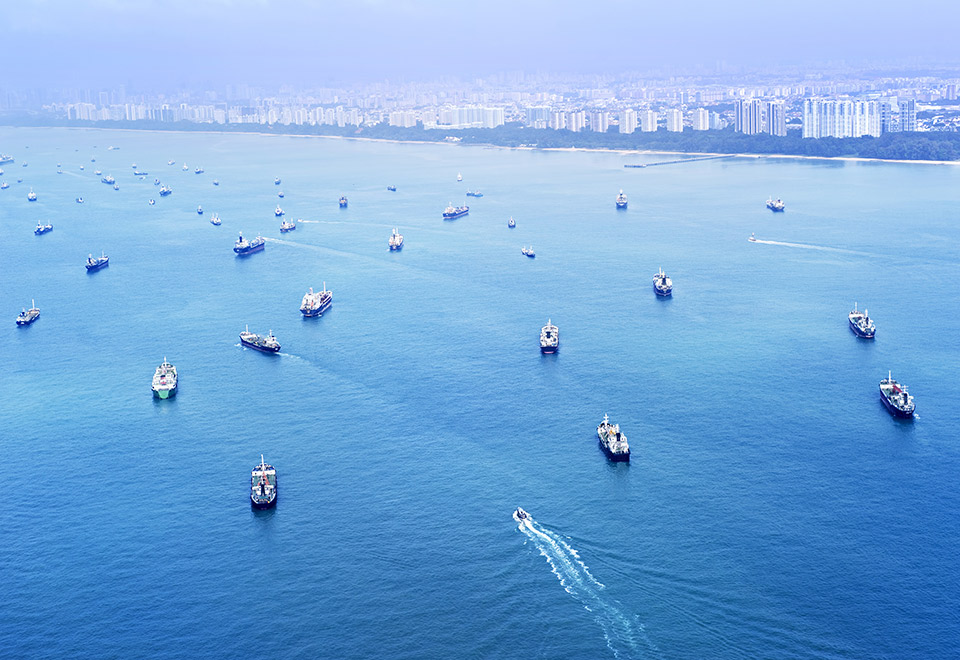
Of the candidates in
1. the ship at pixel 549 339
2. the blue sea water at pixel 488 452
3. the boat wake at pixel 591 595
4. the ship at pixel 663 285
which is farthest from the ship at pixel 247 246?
the boat wake at pixel 591 595

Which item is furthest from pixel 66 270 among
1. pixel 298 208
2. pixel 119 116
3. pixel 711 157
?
pixel 119 116

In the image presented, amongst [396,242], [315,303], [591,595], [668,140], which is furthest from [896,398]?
[668,140]

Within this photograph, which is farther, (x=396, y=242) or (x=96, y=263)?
(x=396, y=242)

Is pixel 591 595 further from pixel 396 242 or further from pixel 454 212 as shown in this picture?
pixel 454 212

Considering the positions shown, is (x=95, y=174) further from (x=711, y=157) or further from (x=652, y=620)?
(x=652, y=620)

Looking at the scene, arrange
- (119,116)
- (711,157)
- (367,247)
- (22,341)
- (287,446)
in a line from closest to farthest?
(287,446) < (22,341) < (367,247) < (711,157) < (119,116)

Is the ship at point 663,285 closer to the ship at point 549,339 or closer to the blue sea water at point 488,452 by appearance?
the blue sea water at point 488,452
